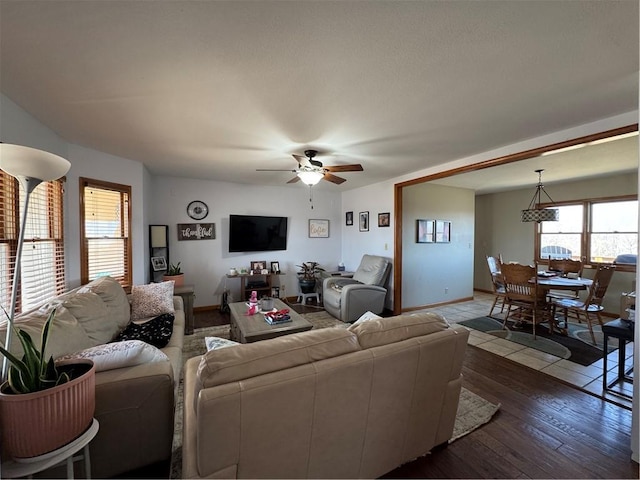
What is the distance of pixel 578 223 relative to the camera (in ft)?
16.5

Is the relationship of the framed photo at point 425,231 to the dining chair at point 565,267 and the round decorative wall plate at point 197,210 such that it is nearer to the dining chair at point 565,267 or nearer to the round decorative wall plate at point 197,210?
the dining chair at point 565,267

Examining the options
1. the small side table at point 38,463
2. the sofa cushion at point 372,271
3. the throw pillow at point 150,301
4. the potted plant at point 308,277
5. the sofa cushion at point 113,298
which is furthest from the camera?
the potted plant at point 308,277

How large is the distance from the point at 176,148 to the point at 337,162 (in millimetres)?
1995

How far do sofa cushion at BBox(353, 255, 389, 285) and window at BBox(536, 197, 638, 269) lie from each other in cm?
368

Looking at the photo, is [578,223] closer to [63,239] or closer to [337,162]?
[337,162]

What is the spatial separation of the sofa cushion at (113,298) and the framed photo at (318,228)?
3.76 meters

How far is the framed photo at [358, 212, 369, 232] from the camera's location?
212 inches

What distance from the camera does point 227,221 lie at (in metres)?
5.01

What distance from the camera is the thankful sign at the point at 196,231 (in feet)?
15.3

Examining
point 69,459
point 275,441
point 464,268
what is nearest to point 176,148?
point 69,459

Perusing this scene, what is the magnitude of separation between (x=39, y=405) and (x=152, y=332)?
134 cm

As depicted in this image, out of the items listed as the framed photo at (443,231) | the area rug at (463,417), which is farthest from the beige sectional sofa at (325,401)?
the framed photo at (443,231)

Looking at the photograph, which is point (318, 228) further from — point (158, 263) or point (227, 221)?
point (158, 263)

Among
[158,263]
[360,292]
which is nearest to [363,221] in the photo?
[360,292]
